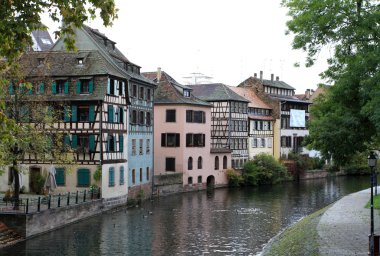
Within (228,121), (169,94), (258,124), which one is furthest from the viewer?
(258,124)

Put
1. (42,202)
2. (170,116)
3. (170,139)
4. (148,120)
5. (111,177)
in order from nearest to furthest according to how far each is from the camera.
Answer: (42,202) → (111,177) → (148,120) → (170,116) → (170,139)

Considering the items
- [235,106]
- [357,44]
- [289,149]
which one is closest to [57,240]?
[357,44]

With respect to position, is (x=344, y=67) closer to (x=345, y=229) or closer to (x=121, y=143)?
(x=345, y=229)

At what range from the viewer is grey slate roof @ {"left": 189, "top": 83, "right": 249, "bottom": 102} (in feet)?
224

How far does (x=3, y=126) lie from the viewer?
11117 mm

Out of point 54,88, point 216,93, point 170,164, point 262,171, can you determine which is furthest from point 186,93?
point 54,88

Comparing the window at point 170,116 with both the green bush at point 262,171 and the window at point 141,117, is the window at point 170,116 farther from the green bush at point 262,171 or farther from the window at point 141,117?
the green bush at point 262,171

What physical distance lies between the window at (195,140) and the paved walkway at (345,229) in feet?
74.4

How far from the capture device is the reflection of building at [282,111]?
256 ft

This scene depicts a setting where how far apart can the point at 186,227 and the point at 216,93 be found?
36.3m

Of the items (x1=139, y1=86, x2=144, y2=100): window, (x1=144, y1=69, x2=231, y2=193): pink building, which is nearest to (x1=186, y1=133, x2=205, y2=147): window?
(x1=144, y1=69, x2=231, y2=193): pink building

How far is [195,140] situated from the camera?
194ft

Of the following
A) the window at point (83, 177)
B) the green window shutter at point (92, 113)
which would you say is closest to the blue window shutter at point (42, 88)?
the green window shutter at point (92, 113)

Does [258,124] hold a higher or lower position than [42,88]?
lower
